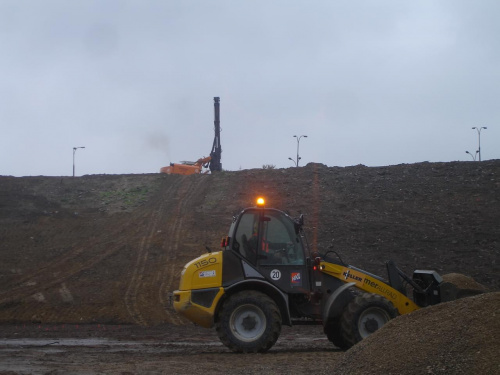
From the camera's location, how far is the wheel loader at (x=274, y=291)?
1300cm

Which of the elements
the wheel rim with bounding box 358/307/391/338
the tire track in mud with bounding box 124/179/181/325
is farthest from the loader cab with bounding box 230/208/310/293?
the tire track in mud with bounding box 124/179/181/325

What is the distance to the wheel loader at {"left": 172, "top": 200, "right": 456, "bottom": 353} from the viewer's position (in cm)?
1300

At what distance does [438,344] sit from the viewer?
25.2 feet

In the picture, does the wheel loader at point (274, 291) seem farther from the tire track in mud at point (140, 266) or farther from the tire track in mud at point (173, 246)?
the tire track in mud at point (140, 266)

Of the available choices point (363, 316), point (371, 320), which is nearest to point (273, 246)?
point (363, 316)

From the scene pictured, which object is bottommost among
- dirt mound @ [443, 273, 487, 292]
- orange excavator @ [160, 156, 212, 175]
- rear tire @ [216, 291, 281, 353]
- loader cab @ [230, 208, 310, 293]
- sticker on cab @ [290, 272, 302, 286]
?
rear tire @ [216, 291, 281, 353]

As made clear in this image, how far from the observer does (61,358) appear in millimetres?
12211

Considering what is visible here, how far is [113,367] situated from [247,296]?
10.5ft

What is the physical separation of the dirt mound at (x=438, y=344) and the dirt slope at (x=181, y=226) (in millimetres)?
12109

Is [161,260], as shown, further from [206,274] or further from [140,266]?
[206,274]

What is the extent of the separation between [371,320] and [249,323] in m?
2.27

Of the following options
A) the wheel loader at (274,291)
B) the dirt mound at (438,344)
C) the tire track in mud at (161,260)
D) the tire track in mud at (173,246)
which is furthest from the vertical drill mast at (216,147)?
the dirt mound at (438,344)

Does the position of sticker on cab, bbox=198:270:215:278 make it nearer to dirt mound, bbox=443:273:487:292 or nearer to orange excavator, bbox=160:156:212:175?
dirt mound, bbox=443:273:487:292

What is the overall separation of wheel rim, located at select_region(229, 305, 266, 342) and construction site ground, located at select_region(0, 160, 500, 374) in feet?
1.74
